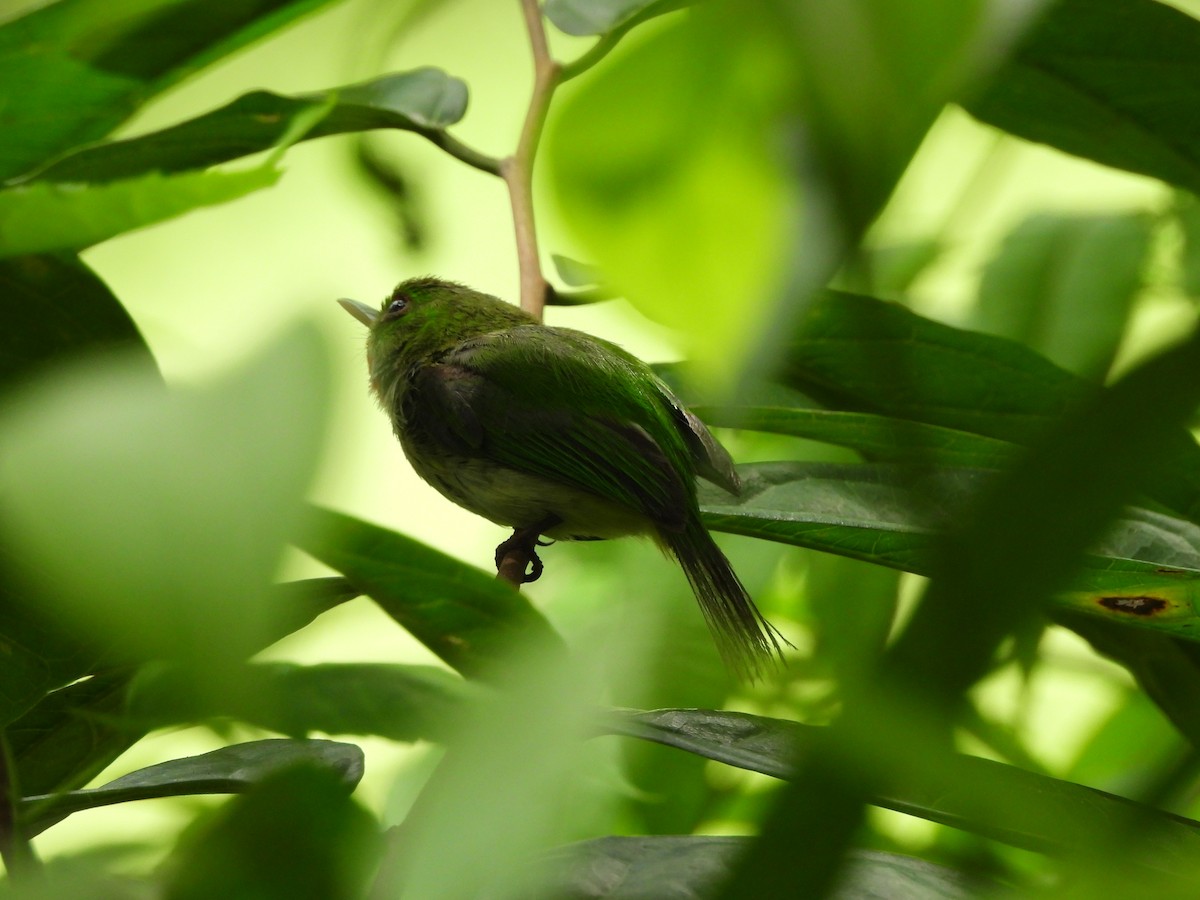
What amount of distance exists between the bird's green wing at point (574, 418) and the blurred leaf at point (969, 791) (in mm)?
406

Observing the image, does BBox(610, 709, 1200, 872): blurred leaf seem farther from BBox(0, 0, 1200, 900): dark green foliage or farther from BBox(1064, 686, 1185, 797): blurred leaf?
BBox(1064, 686, 1185, 797): blurred leaf

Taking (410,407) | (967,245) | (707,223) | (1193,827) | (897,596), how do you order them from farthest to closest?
(967,245)
(410,407)
(897,596)
(1193,827)
(707,223)

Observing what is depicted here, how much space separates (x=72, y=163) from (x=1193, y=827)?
2.01 feet

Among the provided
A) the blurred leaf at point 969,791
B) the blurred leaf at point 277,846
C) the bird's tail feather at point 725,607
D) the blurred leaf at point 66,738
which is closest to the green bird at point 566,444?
the bird's tail feather at point 725,607

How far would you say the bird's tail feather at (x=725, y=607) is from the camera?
87cm

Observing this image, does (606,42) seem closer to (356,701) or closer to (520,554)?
(520,554)

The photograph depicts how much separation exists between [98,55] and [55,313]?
220mm

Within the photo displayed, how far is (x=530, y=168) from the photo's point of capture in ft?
2.70

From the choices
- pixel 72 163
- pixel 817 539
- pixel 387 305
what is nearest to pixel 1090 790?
pixel 817 539

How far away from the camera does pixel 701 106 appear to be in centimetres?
18

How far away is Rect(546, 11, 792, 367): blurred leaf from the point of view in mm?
163

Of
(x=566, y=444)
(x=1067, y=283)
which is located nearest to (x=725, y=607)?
(x=566, y=444)

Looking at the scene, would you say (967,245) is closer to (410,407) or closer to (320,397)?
(410,407)

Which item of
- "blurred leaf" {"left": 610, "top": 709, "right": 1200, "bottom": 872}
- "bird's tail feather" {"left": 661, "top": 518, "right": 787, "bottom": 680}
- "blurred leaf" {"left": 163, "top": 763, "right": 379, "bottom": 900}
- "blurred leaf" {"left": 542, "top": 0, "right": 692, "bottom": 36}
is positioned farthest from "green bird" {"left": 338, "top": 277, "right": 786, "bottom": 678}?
"blurred leaf" {"left": 163, "top": 763, "right": 379, "bottom": 900}
